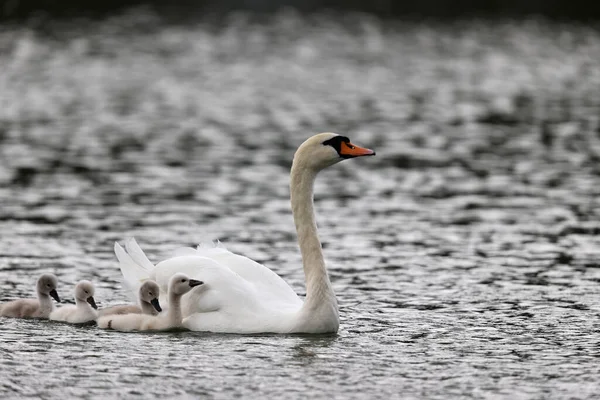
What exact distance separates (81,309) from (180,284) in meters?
1.23

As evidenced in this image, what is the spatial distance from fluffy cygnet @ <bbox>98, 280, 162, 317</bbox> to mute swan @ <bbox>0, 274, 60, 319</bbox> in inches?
20.7

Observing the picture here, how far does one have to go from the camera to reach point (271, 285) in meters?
12.8

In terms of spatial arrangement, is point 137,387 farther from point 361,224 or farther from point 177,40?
point 177,40

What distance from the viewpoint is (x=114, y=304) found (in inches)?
558

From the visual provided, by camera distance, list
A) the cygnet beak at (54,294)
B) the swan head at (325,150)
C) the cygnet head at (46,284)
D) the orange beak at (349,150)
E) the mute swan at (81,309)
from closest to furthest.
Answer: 1. the orange beak at (349,150)
2. the swan head at (325,150)
3. the mute swan at (81,309)
4. the cygnet head at (46,284)
5. the cygnet beak at (54,294)

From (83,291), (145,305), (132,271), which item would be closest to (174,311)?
(145,305)

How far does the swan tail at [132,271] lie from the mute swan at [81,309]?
1.45ft

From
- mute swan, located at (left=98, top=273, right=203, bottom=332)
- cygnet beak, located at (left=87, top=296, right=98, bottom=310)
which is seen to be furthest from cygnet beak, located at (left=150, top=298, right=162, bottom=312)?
cygnet beak, located at (left=87, top=296, right=98, bottom=310)

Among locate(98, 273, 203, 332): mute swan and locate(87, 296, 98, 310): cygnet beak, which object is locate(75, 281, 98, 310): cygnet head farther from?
locate(98, 273, 203, 332): mute swan

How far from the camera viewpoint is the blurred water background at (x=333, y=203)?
440 inches

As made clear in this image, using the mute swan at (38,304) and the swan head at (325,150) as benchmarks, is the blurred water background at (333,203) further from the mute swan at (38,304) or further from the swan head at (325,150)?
the swan head at (325,150)

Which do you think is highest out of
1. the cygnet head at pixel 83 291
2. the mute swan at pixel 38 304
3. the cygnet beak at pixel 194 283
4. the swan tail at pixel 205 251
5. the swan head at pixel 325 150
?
the swan head at pixel 325 150

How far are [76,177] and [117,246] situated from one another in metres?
11.0

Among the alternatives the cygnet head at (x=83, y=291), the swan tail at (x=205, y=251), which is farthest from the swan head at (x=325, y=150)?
the cygnet head at (x=83, y=291)
